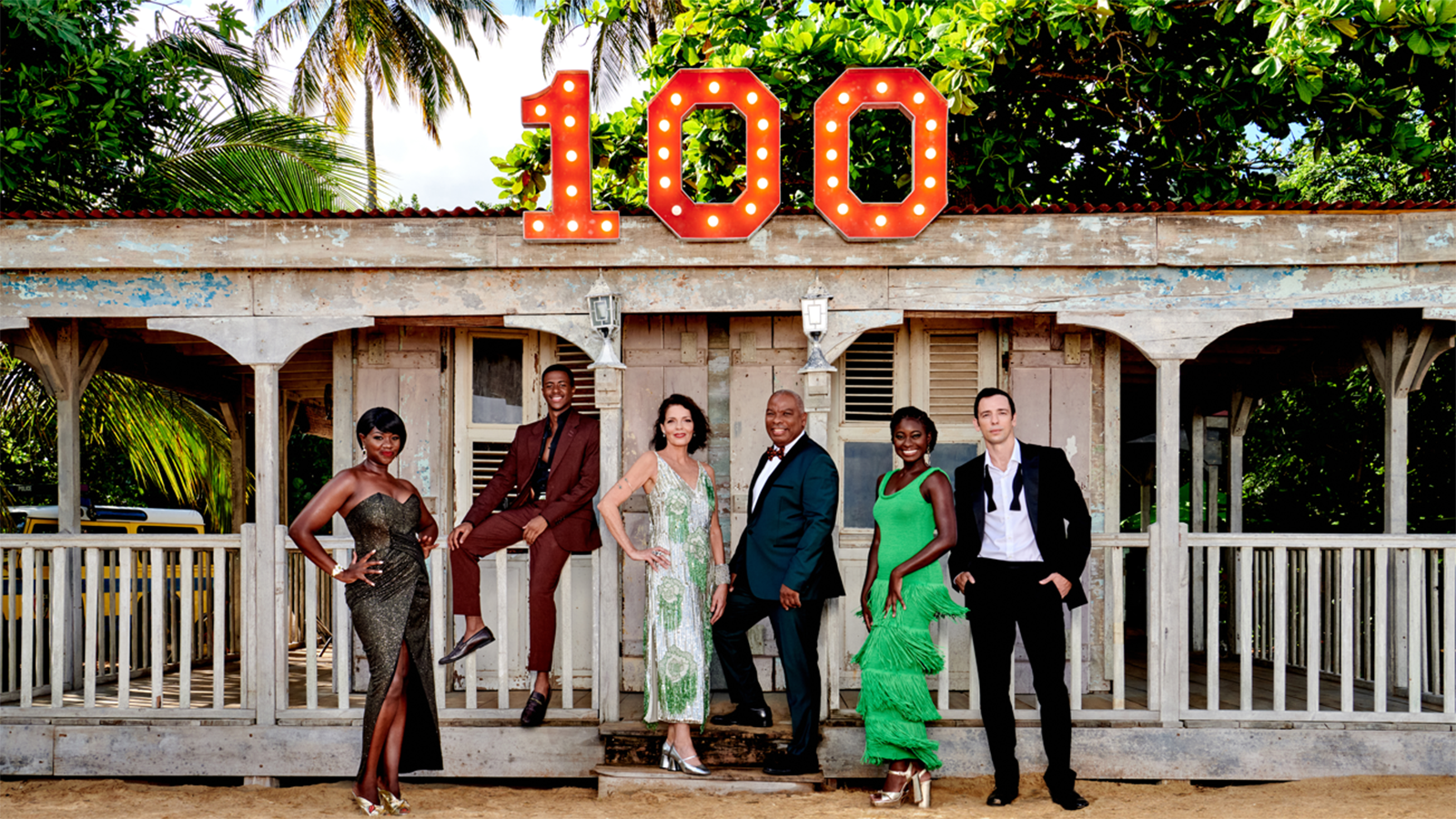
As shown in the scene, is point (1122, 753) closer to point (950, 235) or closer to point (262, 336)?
point (950, 235)

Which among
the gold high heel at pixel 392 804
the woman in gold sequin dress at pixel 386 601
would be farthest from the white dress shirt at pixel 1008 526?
the gold high heel at pixel 392 804

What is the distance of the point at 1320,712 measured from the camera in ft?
20.9

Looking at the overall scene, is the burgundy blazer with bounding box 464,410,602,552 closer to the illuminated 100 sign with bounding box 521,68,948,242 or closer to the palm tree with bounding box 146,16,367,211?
the illuminated 100 sign with bounding box 521,68,948,242

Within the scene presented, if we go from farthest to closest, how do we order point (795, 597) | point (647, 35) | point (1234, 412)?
point (647, 35), point (1234, 412), point (795, 597)

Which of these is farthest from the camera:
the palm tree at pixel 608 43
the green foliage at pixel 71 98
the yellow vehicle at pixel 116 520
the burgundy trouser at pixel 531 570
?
the palm tree at pixel 608 43

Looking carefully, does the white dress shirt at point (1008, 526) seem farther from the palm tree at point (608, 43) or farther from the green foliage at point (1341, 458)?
the palm tree at point (608, 43)

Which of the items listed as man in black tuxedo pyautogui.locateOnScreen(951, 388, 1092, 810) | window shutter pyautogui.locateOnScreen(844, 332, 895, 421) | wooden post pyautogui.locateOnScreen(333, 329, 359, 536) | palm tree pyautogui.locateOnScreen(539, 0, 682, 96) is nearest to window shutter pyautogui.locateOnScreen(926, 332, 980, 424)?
window shutter pyautogui.locateOnScreen(844, 332, 895, 421)

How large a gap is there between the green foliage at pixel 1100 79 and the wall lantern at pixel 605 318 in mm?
3872

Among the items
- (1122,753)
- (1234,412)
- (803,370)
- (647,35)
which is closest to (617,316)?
(803,370)

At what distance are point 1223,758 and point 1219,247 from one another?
2.75m

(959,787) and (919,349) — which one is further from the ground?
(919,349)

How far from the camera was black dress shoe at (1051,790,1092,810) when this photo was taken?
567cm

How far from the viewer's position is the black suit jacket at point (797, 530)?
224 inches

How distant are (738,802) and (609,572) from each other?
1380mm
